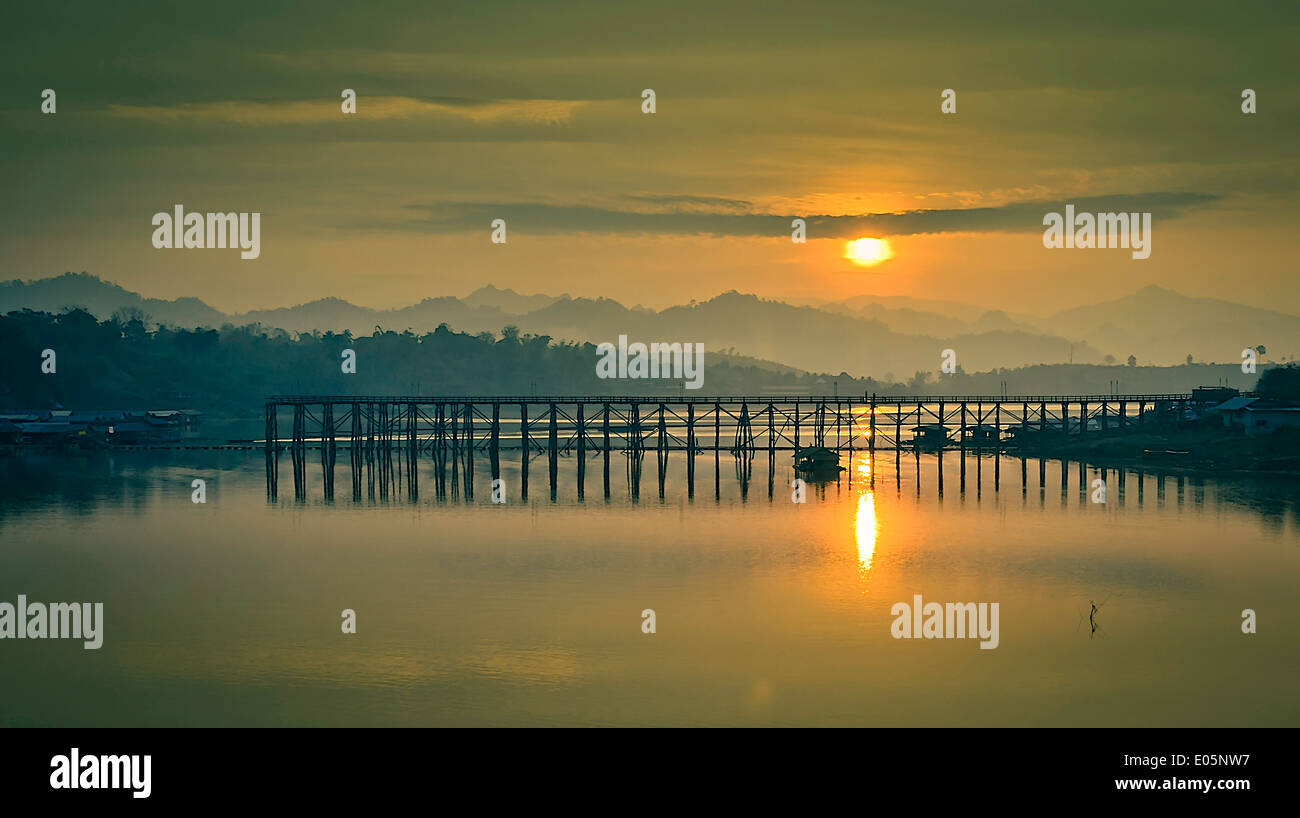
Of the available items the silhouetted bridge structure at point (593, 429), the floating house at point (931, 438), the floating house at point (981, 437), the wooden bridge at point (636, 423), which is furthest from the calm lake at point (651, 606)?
the floating house at point (981, 437)

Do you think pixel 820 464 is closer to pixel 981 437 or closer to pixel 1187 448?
pixel 981 437

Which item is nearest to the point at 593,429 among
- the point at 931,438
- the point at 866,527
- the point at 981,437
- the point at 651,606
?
the point at 931,438

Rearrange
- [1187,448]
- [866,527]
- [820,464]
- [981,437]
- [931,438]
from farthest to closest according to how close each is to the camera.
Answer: [981,437]
[931,438]
[1187,448]
[820,464]
[866,527]

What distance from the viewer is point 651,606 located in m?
45.3

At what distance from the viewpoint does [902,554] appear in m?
56.4

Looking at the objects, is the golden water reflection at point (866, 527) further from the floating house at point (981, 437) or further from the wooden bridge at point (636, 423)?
the floating house at point (981, 437)

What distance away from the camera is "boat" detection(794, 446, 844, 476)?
95.6m

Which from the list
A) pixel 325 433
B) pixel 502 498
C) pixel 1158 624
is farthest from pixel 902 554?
pixel 325 433

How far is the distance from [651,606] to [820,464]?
5272 cm

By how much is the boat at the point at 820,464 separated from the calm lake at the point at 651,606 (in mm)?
14526

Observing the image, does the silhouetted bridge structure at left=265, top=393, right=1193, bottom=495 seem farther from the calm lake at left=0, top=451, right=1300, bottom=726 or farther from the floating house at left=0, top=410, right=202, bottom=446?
the calm lake at left=0, top=451, right=1300, bottom=726

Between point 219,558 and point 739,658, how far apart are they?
2761cm

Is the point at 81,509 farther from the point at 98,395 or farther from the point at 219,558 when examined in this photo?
the point at 98,395

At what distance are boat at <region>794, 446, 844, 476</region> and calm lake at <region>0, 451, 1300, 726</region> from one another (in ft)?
47.7
